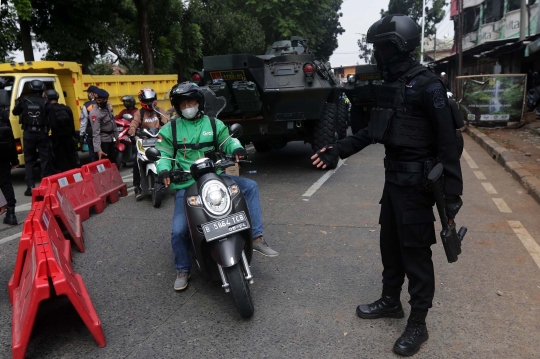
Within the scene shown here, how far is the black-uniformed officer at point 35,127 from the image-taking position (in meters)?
7.49

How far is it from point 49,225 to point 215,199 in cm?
182

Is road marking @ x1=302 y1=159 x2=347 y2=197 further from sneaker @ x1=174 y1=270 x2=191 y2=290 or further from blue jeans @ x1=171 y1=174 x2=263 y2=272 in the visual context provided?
sneaker @ x1=174 y1=270 x2=191 y2=290

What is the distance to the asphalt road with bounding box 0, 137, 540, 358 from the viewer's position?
123 inches

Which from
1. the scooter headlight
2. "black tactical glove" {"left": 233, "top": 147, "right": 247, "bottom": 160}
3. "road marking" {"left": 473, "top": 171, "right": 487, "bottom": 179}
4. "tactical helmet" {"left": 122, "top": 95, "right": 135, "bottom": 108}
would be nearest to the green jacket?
"black tactical glove" {"left": 233, "top": 147, "right": 247, "bottom": 160}

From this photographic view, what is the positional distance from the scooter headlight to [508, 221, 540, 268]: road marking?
2.74 meters

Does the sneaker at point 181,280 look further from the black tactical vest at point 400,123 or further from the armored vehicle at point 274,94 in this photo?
the armored vehicle at point 274,94

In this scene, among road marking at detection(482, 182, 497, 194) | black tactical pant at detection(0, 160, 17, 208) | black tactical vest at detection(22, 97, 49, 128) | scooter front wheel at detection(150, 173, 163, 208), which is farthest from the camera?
black tactical vest at detection(22, 97, 49, 128)

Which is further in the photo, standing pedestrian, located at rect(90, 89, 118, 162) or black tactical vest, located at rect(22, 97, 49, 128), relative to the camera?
standing pedestrian, located at rect(90, 89, 118, 162)

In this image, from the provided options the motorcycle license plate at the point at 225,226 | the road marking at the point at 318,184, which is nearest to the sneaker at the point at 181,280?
the motorcycle license plate at the point at 225,226

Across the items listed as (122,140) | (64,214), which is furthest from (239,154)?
(122,140)

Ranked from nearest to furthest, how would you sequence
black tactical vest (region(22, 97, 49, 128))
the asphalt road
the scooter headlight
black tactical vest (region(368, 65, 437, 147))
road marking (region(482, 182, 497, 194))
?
black tactical vest (region(368, 65, 437, 147)), the asphalt road, the scooter headlight, road marking (region(482, 182, 497, 194)), black tactical vest (region(22, 97, 49, 128))

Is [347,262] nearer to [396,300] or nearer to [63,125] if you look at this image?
[396,300]

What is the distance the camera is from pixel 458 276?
407cm

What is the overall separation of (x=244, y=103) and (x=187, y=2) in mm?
15681
